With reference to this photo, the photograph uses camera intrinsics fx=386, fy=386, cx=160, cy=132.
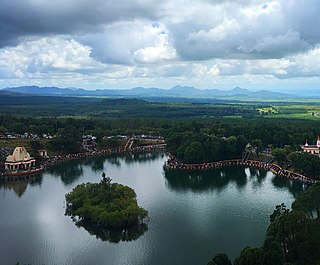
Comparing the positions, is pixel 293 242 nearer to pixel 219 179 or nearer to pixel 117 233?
pixel 117 233

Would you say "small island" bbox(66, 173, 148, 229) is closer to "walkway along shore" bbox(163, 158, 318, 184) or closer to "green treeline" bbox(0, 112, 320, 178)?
"walkway along shore" bbox(163, 158, 318, 184)

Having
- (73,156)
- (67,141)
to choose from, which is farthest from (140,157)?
(67,141)

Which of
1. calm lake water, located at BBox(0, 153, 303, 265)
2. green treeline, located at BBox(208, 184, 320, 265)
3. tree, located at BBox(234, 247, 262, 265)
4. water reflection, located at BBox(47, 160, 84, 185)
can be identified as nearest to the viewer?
tree, located at BBox(234, 247, 262, 265)

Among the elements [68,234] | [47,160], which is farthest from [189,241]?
[47,160]

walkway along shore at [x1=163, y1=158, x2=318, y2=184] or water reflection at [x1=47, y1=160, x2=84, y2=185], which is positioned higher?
walkway along shore at [x1=163, y1=158, x2=318, y2=184]

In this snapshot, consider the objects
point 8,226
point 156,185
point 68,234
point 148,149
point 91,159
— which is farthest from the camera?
point 148,149

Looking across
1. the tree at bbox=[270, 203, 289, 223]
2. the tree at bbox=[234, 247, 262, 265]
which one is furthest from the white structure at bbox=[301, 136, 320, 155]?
the tree at bbox=[234, 247, 262, 265]

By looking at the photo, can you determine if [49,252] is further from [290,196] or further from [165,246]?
[290,196]
